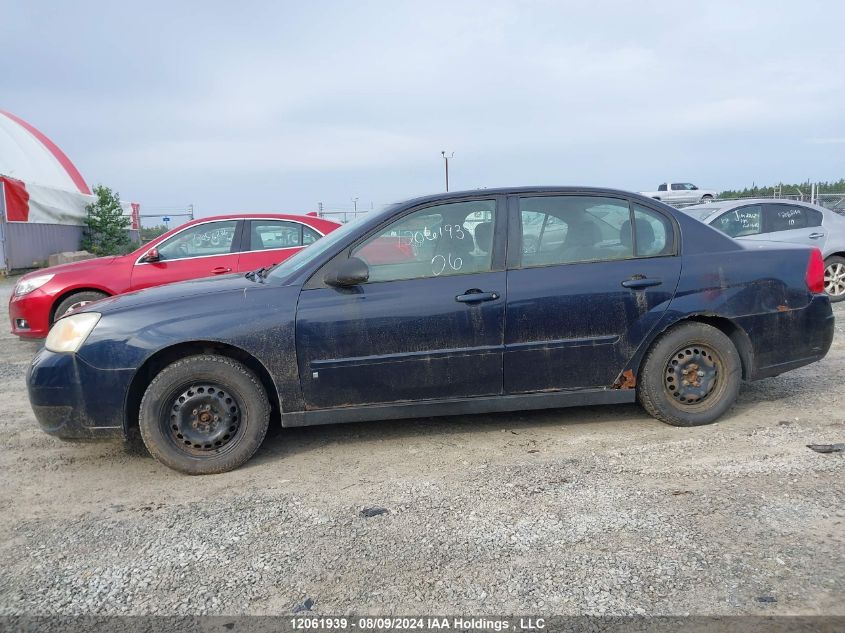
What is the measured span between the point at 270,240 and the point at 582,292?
4.66 metres

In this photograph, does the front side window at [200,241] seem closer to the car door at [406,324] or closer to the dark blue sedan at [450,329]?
the dark blue sedan at [450,329]

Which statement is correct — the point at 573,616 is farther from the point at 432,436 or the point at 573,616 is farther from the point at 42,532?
the point at 42,532

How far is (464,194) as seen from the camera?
4336 millimetres

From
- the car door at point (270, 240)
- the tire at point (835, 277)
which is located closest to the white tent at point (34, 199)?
the car door at point (270, 240)

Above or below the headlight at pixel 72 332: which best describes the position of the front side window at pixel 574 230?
above

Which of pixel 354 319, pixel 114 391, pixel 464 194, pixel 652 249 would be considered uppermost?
pixel 464 194

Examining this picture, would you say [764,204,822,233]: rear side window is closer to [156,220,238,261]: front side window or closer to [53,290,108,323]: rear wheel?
[156,220,238,261]: front side window

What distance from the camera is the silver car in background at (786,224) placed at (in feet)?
30.9

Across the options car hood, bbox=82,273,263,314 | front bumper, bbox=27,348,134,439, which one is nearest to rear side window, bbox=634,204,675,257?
car hood, bbox=82,273,263,314

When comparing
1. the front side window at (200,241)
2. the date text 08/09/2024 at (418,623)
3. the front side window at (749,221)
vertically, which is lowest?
the date text 08/09/2024 at (418,623)

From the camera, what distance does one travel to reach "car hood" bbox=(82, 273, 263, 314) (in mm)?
4027

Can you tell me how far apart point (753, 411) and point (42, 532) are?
4.51 meters

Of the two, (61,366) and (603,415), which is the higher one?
(61,366)

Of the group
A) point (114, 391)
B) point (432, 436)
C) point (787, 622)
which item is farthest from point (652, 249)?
point (114, 391)
